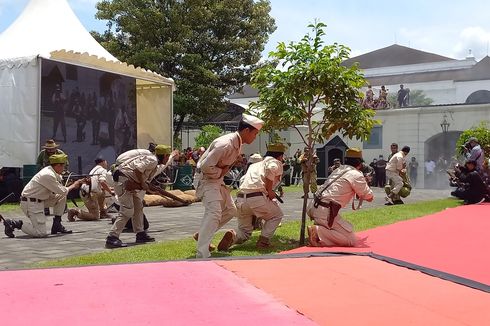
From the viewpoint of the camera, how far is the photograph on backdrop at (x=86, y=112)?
1560cm

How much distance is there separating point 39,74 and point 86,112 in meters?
2.50

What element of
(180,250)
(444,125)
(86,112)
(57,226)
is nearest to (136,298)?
(180,250)

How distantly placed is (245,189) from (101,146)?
10484 mm

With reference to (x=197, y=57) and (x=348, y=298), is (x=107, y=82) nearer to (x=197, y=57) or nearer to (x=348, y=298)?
(x=197, y=57)

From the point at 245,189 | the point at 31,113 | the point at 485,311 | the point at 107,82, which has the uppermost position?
the point at 107,82

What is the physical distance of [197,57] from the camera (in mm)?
26516

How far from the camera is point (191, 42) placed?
2748 cm

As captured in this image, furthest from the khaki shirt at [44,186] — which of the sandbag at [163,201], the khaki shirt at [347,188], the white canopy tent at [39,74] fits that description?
the white canopy tent at [39,74]

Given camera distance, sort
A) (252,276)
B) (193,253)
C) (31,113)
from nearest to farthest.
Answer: (252,276), (193,253), (31,113)

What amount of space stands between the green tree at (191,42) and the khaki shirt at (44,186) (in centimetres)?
1785

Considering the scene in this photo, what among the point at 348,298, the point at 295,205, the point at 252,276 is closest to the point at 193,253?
the point at 252,276

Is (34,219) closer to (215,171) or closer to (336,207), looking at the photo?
(215,171)

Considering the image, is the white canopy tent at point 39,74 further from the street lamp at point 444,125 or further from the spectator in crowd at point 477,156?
the street lamp at point 444,125

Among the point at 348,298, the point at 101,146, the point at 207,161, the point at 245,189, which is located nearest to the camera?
the point at 348,298
